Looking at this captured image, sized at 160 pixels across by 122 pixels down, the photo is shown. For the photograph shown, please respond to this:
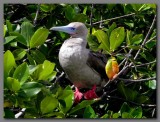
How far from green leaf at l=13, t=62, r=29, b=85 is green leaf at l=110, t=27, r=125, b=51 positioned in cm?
57

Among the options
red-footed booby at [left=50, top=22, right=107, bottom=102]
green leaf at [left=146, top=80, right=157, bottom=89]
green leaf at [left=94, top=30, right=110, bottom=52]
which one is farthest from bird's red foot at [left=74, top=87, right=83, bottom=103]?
green leaf at [left=146, top=80, right=157, bottom=89]

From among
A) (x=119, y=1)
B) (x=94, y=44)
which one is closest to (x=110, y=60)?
(x=94, y=44)

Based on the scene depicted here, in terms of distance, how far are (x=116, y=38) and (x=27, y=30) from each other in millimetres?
556

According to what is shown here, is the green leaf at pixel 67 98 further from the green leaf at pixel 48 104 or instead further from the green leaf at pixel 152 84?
the green leaf at pixel 152 84

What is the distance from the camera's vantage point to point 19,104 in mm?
2713

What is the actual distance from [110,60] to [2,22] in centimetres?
72

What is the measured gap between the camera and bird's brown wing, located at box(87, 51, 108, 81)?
3039 mm

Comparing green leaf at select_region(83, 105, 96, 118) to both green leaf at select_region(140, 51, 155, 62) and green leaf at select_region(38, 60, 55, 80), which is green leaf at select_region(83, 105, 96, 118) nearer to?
green leaf at select_region(38, 60, 55, 80)

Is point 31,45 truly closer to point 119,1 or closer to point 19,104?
point 19,104

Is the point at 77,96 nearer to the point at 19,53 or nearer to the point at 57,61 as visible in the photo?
the point at 57,61

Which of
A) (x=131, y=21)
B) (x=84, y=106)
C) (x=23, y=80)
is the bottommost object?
(x=84, y=106)

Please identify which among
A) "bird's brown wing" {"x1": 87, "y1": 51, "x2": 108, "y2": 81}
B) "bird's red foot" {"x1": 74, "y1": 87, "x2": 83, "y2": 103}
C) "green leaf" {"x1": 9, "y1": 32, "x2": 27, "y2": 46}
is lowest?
"bird's red foot" {"x1": 74, "y1": 87, "x2": 83, "y2": 103}

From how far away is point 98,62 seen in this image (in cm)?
304

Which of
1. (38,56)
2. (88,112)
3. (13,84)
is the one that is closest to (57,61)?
(38,56)
